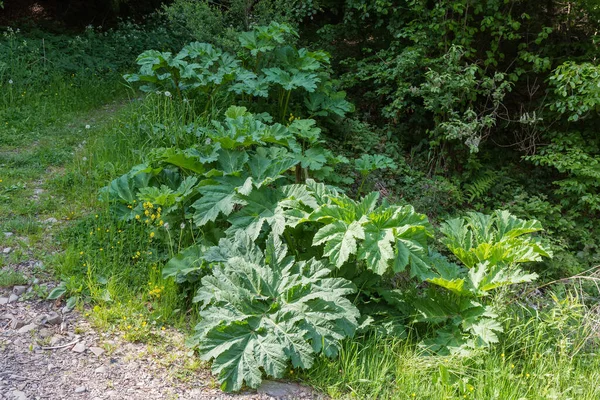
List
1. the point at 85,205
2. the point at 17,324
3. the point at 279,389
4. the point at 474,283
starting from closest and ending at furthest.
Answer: the point at 279,389, the point at 17,324, the point at 474,283, the point at 85,205

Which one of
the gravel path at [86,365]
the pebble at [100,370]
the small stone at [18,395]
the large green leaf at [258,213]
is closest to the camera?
the small stone at [18,395]

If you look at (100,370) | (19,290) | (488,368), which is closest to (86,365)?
(100,370)

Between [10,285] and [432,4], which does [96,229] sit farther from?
[432,4]

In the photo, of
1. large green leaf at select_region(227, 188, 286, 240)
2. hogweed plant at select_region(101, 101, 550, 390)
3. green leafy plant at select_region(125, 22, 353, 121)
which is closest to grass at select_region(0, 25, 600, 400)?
hogweed plant at select_region(101, 101, 550, 390)

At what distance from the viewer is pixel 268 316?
3.15 metres

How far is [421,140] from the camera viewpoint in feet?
22.8

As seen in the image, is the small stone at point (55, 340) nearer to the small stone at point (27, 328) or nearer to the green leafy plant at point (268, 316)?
the small stone at point (27, 328)

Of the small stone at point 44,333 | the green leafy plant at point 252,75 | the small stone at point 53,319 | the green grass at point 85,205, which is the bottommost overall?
the small stone at point 44,333

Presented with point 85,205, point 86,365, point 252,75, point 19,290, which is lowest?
point 86,365

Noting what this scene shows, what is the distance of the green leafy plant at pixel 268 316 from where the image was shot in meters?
2.98

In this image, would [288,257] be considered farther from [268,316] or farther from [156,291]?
[156,291]

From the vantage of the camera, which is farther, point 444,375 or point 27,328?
point 27,328

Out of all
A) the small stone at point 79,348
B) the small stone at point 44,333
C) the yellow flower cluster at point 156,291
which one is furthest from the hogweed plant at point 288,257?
the small stone at point 44,333

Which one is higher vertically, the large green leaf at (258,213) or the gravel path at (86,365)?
the large green leaf at (258,213)
